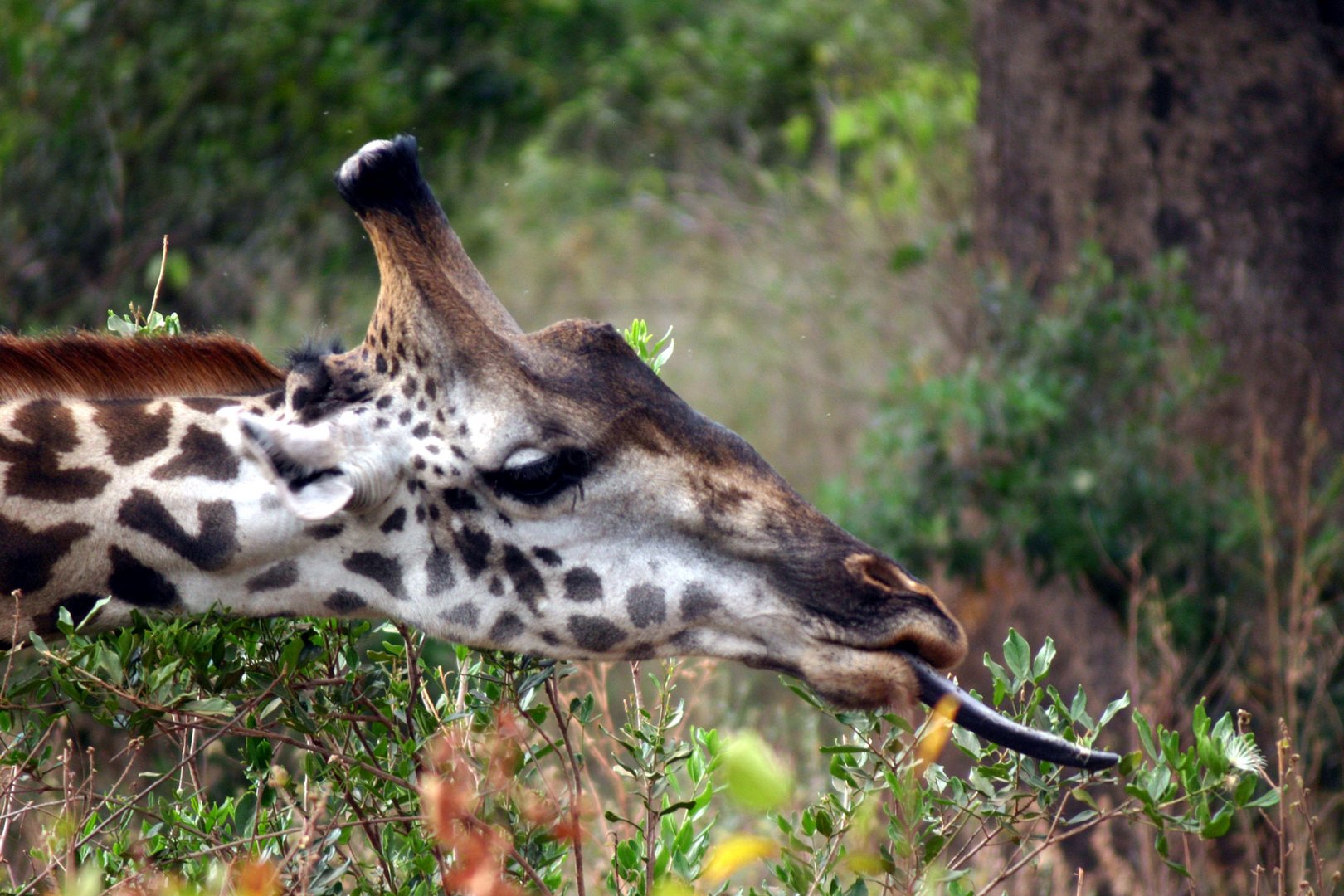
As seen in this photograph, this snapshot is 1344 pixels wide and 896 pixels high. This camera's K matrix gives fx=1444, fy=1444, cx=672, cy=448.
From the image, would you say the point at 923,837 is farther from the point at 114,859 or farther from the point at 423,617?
the point at 114,859

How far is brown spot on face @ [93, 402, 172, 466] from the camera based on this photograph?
2.98 m

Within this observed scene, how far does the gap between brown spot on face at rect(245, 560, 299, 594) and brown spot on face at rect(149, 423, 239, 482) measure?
0.65ft

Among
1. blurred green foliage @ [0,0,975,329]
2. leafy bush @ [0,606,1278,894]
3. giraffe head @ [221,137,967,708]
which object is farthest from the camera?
blurred green foliage @ [0,0,975,329]

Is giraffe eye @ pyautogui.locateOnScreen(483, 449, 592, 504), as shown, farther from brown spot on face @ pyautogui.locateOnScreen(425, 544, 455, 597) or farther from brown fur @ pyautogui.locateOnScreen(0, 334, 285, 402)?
brown fur @ pyautogui.locateOnScreen(0, 334, 285, 402)

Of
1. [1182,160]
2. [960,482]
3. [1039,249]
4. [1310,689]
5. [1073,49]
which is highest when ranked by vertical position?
[1073,49]

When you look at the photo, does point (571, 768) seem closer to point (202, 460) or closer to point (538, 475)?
point (538, 475)

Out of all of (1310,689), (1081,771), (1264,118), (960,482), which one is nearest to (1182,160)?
(1264,118)

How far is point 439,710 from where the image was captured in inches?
123

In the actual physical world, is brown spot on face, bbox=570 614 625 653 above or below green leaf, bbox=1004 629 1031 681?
below

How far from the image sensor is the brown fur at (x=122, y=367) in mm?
3088

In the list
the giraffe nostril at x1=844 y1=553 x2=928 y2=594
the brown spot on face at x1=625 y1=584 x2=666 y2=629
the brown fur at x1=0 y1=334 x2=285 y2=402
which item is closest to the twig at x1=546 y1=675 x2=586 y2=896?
the brown spot on face at x1=625 y1=584 x2=666 y2=629

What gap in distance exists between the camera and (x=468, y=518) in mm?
2912

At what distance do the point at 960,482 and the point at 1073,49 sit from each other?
216cm

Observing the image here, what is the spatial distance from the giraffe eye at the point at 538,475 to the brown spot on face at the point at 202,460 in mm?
533
